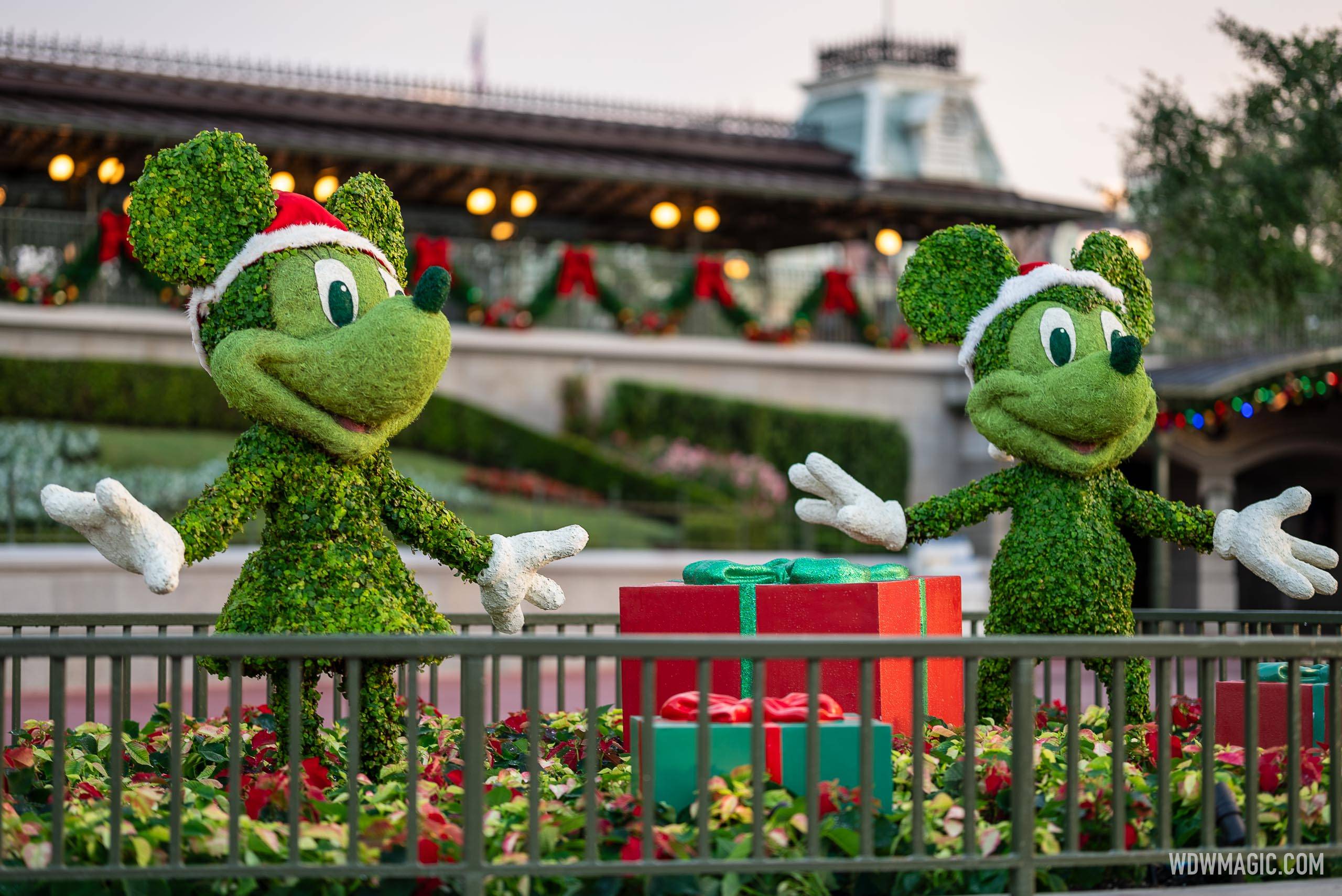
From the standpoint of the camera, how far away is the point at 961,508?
737cm

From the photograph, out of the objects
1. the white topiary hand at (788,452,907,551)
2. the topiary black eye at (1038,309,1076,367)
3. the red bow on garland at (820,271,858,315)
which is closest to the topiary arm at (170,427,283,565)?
the white topiary hand at (788,452,907,551)

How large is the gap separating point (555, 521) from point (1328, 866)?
1161 cm

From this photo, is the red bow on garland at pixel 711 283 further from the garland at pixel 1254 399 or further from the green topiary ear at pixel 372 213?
the green topiary ear at pixel 372 213

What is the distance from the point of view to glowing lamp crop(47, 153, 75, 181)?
18.7m

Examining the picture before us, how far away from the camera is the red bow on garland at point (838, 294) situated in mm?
21484

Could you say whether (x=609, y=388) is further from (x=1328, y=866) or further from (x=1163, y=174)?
(x=1328, y=866)

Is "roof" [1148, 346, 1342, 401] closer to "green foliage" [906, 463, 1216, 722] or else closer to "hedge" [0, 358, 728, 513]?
"hedge" [0, 358, 728, 513]

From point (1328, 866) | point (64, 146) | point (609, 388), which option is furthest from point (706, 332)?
point (1328, 866)

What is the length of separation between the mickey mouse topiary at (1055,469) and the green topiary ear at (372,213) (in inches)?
78.9

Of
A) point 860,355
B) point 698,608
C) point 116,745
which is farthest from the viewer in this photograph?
point 860,355

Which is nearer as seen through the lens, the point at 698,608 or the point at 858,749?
the point at 858,749

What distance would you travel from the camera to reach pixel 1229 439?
786 inches

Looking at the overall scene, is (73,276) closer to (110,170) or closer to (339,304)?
(110,170)

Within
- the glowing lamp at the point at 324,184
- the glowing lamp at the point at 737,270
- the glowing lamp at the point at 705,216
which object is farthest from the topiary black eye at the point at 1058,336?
the glowing lamp at the point at 705,216
